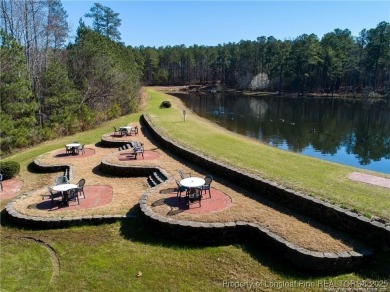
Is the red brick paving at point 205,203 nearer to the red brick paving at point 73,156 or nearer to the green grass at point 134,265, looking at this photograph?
the green grass at point 134,265

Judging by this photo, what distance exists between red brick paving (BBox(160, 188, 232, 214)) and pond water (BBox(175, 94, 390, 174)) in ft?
50.9

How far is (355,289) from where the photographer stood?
7.89 metres

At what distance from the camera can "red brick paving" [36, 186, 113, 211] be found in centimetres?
1256

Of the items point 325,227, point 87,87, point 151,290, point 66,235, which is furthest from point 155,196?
point 87,87

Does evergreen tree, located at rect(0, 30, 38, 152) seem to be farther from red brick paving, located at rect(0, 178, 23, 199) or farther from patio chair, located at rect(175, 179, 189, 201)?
patio chair, located at rect(175, 179, 189, 201)

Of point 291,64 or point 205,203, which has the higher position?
point 291,64

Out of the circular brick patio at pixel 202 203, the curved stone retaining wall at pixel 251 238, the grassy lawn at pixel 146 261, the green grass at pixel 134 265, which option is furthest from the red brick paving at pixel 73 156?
the curved stone retaining wall at pixel 251 238

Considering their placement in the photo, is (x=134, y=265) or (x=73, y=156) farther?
(x=73, y=156)

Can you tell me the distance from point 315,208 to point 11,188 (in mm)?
14362

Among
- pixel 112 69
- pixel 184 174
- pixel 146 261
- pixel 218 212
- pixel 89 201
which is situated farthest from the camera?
pixel 112 69

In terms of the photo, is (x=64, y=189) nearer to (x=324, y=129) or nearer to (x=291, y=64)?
(x=324, y=129)

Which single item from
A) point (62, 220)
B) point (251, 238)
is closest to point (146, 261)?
point (251, 238)

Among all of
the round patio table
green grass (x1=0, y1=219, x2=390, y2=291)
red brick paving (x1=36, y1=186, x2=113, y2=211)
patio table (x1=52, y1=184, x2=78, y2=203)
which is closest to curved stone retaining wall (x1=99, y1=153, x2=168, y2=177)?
red brick paving (x1=36, y1=186, x2=113, y2=211)

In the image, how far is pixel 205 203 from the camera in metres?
11.8
